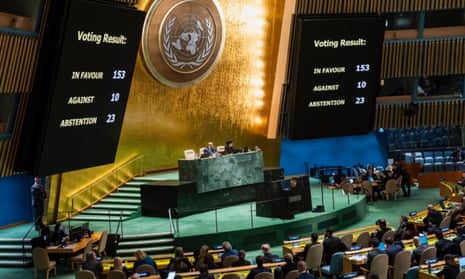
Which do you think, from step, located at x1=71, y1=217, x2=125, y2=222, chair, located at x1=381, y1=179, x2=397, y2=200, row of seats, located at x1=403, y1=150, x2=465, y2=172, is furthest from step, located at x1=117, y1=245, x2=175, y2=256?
row of seats, located at x1=403, y1=150, x2=465, y2=172

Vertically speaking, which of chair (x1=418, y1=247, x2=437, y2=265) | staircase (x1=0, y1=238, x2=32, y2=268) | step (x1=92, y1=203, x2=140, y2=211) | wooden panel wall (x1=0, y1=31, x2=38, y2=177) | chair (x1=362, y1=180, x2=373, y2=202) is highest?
wooden panel wall (x1=0, y1=31, x2=38, y2=177)

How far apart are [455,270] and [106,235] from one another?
354 inches

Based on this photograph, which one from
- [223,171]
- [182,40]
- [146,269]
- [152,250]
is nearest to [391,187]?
[223,171]

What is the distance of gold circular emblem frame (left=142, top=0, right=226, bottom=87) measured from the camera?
82.1 feet

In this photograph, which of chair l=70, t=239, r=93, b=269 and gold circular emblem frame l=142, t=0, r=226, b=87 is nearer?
chair l=70, t=239, r=93, b=269

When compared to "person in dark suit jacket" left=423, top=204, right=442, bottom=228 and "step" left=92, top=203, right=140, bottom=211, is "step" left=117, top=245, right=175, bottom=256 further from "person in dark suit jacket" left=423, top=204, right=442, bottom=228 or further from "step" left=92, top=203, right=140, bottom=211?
"person in dark suit jacket" left=423, top=204, right=442, bottom=228

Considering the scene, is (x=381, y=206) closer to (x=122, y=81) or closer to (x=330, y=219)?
(x=330, y=219)

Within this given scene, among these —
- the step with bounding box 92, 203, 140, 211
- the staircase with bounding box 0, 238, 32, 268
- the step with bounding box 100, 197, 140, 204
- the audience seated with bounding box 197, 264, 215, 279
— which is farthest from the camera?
the step with bounding box 100, 197, 140, 204

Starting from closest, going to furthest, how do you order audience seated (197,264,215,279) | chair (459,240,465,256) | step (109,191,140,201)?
audience seated (197,264,215,279), chair (459,240,465,256), step (109,191,140,201)

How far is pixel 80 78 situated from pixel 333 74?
260 inches

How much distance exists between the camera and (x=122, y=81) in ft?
58.5

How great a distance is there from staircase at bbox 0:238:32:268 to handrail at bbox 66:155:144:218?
2741 millimetres

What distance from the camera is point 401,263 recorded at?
1592cm

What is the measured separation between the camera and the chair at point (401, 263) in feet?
52.1
